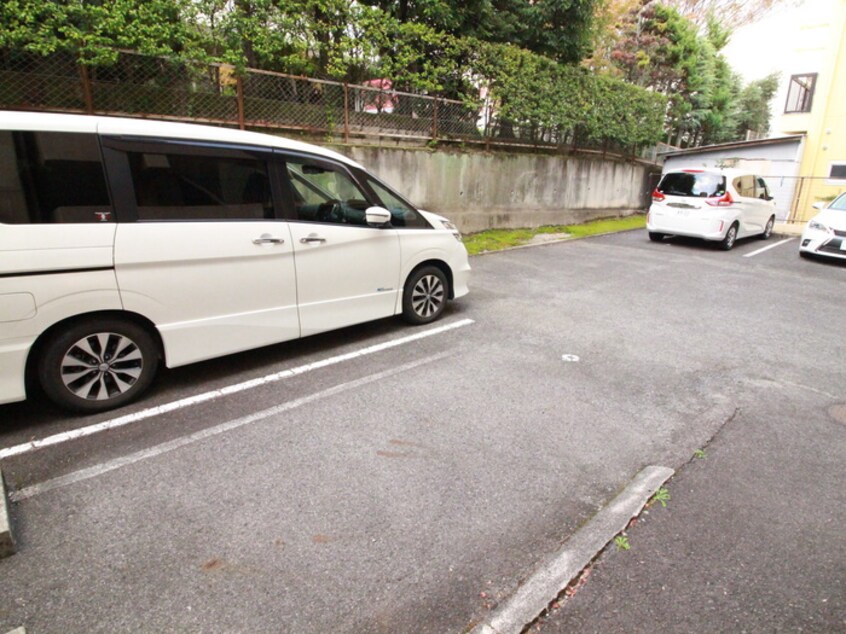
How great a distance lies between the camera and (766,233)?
39.5 ft

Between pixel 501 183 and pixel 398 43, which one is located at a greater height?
pixel 398 43

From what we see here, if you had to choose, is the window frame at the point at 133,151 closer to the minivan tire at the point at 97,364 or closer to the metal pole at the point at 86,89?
the minivan tire at the point at 97,364

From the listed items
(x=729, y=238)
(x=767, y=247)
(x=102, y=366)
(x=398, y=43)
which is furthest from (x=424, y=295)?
(x=767, y=247)

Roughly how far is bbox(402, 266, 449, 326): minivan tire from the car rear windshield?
7.30m

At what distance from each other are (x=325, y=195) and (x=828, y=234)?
10018mm

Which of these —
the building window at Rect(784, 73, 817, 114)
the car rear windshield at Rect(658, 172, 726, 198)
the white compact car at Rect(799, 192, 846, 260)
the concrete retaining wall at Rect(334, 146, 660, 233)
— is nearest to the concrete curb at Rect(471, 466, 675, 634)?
the concrete retaining wall at Rect(334, 146, 660, 233)

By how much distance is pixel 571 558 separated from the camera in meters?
2.15

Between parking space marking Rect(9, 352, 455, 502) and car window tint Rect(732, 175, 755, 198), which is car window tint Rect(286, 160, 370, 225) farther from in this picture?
car window tint Rect(732, 175, 755, 198)

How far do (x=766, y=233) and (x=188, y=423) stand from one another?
1397cm

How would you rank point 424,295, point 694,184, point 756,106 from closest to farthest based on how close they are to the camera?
point 424,295
point 694,184
point 756,106

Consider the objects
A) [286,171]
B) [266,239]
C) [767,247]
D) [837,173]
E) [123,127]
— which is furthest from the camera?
[837,173]

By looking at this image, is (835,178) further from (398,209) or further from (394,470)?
(394,470)

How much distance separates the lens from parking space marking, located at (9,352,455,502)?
8.34 ft

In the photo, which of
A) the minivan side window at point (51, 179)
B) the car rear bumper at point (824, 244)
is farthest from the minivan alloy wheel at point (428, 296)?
the car rear bumper at point (824, 244)
